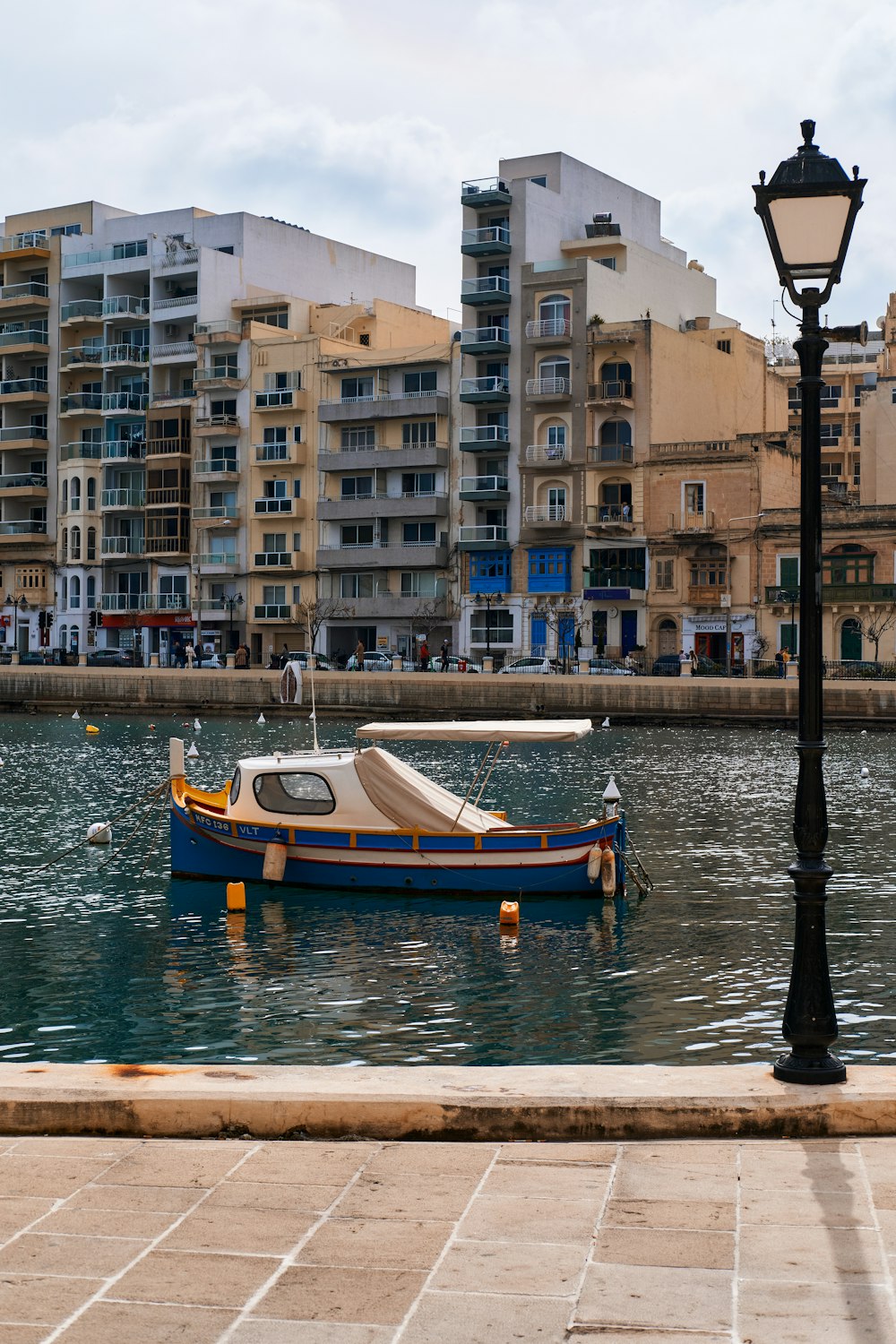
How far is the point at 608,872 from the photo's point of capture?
23.9 m

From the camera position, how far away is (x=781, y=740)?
57.5 m

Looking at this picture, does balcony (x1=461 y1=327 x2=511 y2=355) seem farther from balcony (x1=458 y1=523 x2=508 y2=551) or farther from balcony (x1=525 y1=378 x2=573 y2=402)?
balcony (x1=458 y1=523 x2=508 y2=551)

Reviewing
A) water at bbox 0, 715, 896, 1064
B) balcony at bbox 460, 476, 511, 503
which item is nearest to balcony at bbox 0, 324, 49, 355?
balcony at bbox 460, 476, 511, 503

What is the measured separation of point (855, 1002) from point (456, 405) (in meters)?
69.0

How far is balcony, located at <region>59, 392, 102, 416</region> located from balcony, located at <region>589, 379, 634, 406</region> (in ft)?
106

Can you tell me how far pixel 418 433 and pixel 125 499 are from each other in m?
19.6

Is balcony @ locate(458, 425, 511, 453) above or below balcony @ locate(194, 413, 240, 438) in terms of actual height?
below

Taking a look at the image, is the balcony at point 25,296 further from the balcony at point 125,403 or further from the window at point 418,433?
the window at point 418,433

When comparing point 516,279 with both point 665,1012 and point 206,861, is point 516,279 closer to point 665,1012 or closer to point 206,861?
point 206,861

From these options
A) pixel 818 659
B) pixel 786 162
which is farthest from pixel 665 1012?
pixel 786 162

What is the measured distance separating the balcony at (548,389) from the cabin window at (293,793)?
5729 cm

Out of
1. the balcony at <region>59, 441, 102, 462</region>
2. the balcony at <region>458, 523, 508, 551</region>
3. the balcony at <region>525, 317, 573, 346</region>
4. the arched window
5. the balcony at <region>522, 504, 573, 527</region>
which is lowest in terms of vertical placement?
the balcony at <region>458, 523, 508, 551</region>

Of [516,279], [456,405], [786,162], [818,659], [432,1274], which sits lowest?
[432,1274]

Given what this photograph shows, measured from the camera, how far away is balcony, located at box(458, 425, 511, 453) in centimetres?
8147
